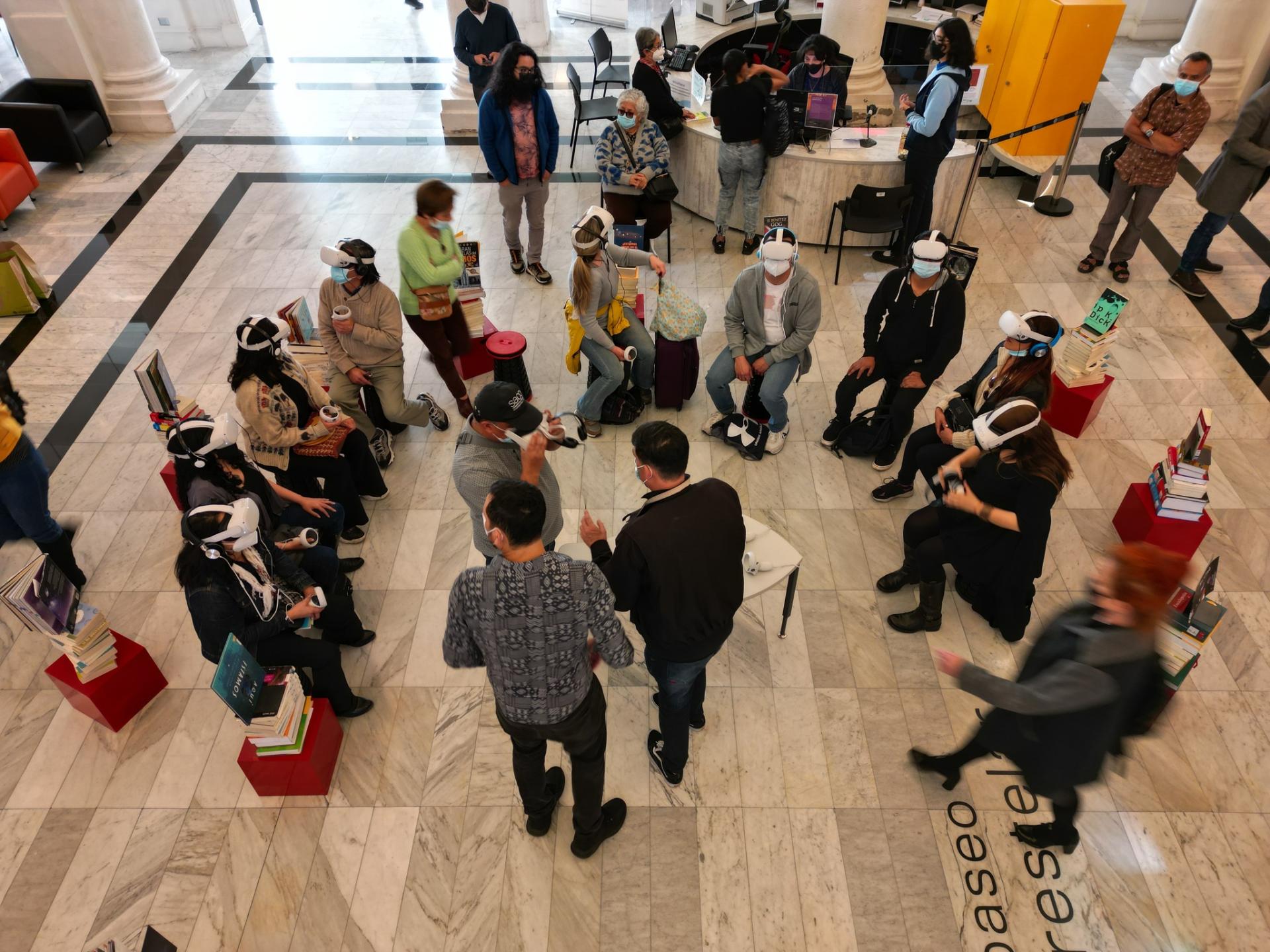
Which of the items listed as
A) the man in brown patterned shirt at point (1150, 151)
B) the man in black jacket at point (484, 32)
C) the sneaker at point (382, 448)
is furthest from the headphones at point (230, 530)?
the man in brown patterned shirt at point (1150, 151)

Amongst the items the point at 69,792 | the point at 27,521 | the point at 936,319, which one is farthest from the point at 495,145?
the point at 69,792

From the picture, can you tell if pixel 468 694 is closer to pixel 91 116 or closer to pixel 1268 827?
pixel 1268 827

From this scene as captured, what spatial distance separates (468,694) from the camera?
4.36 m

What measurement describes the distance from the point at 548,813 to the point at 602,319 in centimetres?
300

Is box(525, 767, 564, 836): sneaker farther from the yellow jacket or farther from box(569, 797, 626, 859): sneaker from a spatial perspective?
the yellow jacket

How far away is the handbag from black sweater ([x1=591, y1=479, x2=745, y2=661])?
2527 mm

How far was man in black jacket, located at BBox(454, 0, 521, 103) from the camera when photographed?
7.89 meters

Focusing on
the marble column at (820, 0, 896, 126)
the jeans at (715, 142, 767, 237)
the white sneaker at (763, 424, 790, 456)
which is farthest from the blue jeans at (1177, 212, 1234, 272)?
the white sneaker at (763, 424, 790, 456)

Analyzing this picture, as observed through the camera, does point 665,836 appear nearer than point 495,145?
Yes

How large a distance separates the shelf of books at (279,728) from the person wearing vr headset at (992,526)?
292cm

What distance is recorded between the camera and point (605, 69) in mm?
10641

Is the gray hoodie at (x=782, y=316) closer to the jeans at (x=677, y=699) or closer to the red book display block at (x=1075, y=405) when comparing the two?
the red book display block at (x=1075, y=405)

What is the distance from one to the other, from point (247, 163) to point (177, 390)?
151 inches

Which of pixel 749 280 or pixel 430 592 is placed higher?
pixel 749 280
